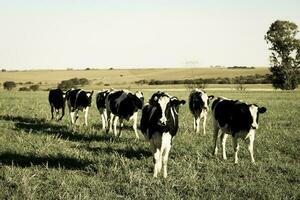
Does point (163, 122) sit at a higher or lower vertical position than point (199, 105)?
higher

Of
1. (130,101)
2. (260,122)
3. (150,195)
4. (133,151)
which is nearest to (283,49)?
(260,122)

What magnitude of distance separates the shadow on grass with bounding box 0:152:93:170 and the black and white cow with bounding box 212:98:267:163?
426 centimetres

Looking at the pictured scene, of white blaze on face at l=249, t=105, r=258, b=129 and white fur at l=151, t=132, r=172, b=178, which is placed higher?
white blaze on face at l=249, t=105, r=258, b=129

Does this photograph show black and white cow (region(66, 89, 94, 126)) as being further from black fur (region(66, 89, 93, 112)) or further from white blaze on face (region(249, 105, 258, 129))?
white blaze on face (region(249, 105, 258, 129))

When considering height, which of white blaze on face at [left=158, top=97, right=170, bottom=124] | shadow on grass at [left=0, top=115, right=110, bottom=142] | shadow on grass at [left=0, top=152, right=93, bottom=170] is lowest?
shadow on grass at [left=0, top=115, right=110, bottom=142]

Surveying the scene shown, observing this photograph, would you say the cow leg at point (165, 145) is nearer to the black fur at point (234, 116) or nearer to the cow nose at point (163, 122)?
the cow nose at point (163, 122)

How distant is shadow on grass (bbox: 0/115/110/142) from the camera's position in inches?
654

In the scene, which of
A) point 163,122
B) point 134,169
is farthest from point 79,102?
point 163,122

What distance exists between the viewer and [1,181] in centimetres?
966

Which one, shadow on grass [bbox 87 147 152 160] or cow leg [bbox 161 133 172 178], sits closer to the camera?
cow leg [bbox 161 133 172 178]

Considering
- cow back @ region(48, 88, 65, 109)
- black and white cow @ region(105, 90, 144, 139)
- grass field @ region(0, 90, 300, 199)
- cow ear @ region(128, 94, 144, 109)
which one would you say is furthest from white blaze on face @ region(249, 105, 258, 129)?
cow back @ region(48, 88, 65, 109)

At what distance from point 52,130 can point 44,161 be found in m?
6.80

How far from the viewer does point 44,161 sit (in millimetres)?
12109

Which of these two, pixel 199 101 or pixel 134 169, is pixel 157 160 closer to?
pixel 134 169
